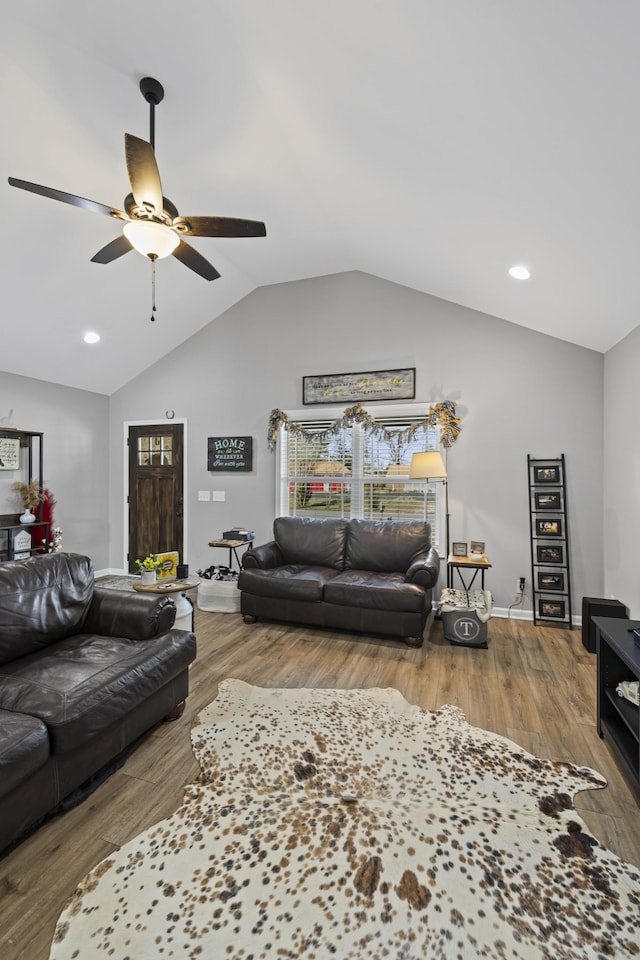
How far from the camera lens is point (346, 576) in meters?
4.11

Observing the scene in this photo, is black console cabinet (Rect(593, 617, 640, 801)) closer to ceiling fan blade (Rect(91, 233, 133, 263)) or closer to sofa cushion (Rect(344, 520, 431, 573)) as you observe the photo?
sofa cushion (Rect(344, 520, 431, 573))

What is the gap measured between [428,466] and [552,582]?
66.8 inches

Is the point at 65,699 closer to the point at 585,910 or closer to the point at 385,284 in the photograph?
the point at 585,910

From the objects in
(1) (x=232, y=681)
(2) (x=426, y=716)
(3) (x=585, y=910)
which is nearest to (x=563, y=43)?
(3) (x=585, y=910)

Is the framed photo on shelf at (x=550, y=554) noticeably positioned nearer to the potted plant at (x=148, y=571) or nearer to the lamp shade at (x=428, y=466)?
the lamp shade at (x=428, y=466)

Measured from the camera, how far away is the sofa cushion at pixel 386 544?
14.2 feet

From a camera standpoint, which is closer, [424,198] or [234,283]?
[424,198]

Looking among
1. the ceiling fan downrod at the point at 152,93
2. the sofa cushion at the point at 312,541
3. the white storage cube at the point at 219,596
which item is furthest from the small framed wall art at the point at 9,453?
the ceiling fan downrod at the point at 152,93

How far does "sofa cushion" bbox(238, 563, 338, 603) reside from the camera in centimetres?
396

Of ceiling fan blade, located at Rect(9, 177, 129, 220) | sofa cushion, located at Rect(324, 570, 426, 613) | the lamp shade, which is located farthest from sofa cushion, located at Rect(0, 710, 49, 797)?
the lamp shade

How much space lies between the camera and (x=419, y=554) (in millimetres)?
4266

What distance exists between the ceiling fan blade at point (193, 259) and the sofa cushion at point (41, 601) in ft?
6.98

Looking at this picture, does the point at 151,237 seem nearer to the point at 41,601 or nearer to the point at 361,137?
Result: the point at 361,137

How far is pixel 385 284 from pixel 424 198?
7.03 ft
